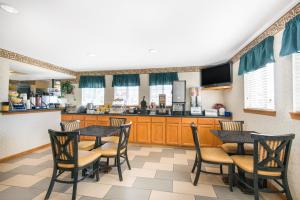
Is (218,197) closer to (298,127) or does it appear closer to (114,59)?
(298,127)

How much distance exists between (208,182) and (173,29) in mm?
2530

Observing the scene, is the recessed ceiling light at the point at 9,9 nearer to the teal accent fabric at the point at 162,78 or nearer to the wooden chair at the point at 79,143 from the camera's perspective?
the wooden chair at the point at 79,143

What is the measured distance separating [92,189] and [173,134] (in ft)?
8.55

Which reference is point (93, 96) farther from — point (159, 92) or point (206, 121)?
point (206, 121)

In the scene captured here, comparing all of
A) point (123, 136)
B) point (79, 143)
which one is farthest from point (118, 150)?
point (79, 143)

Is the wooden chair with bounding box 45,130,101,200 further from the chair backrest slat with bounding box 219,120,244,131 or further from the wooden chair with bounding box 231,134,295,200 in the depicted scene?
the chair backrest slat with bounding box 219,120,244,131

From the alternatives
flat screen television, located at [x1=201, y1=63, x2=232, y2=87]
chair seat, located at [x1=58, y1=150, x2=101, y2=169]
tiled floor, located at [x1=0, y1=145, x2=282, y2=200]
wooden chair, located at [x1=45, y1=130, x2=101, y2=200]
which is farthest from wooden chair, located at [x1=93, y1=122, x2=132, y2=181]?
flat screen television, located at [x1=201, y1=63, x2=232, y2=87]

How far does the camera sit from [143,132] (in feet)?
14.8

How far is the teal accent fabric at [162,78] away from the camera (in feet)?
16.0

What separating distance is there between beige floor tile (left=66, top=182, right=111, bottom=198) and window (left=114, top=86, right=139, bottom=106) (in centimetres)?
319

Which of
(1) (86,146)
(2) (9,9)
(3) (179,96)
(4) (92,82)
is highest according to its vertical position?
(2) (9,9)

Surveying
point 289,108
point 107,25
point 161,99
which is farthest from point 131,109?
point 289,108

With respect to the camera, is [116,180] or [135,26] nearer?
[135,26]

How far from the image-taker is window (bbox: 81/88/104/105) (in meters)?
5.59
